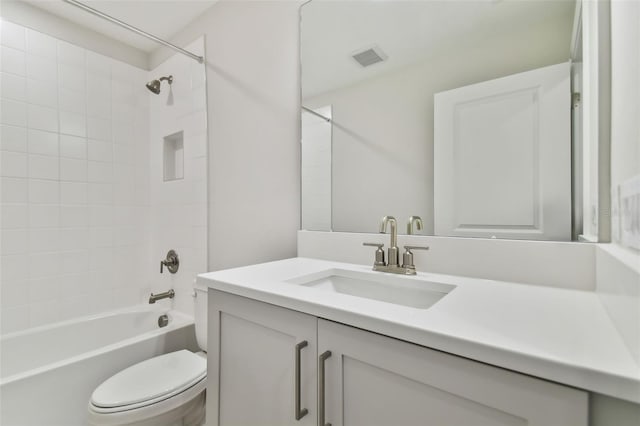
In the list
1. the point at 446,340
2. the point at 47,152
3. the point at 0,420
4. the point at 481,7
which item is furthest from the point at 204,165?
the point at 446,340

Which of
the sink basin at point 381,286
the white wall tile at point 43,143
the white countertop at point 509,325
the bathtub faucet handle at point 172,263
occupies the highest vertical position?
the white wall tile at point 43,143

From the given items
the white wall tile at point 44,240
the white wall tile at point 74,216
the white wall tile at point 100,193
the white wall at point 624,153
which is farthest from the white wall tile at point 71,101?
the white wall at point 624,153

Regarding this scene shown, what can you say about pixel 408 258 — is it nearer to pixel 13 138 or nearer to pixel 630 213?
pixel 630 213

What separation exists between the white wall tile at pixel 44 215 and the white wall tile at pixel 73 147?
340mm

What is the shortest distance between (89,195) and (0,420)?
1278mm

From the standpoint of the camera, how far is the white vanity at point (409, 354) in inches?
17.0

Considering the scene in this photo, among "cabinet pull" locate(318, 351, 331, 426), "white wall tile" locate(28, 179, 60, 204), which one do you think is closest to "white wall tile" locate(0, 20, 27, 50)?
"white wall tile" locate(28, 179, 60, 204)

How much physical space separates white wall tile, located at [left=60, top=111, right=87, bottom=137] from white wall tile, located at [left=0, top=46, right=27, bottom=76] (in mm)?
273

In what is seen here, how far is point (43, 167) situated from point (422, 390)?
2333 millimetres

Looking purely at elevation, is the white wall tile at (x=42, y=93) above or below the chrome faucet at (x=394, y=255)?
above

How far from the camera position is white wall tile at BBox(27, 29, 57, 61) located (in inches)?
69.2

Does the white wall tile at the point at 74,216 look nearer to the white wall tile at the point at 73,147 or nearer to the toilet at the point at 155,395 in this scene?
the white wall tile at the point at 73,147

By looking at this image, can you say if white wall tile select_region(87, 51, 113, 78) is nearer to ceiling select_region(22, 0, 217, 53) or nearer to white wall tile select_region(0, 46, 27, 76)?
ceiling select_region(22, 0, 217, 53)

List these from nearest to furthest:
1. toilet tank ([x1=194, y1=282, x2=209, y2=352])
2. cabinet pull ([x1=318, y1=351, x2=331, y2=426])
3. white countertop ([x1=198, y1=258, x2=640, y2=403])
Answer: white countertop ([x1=198, y1=258, x2=640, y2=403]) < cabinet pull ([x1=318, y1=351, x2=331, y2=426]) < toilet tank ([x1=194, y1=282, x2=209, y2=352])
